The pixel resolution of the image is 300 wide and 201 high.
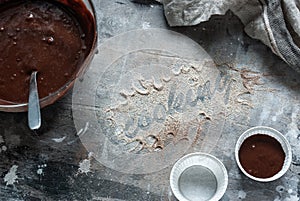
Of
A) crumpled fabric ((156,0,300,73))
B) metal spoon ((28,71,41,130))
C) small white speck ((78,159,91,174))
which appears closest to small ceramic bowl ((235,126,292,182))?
crumpled fabric ((156,0,300,73))

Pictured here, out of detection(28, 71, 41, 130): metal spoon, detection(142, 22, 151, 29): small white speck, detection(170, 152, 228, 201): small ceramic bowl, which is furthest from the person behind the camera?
detection(142, 22, 151, 29): small white speck

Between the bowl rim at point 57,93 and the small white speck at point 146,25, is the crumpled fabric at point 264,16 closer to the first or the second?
the small white speck at point 146,25

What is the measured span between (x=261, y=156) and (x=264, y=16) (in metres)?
0.37

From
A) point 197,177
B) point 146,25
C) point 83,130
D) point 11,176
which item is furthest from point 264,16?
point 11,176

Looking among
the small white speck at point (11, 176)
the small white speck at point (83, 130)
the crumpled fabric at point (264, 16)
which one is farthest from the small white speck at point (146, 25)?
the small white speck at point (11, 176)

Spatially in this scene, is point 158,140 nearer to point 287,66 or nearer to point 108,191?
point 108,191

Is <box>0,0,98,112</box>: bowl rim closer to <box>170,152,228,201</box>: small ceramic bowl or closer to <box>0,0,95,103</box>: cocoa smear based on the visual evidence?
<box>0,0,95,103</box>: cocoa smear

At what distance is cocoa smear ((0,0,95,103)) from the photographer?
1.32 metres

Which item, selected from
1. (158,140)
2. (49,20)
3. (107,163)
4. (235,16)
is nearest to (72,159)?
(107,163)

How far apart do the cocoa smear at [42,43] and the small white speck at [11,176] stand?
8.8 inches

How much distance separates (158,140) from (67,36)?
1.22ft

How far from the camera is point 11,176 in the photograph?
144 cm

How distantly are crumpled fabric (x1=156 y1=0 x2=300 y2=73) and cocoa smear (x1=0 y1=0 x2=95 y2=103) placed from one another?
270 mm

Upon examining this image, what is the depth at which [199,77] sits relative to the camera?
1.46 metres
